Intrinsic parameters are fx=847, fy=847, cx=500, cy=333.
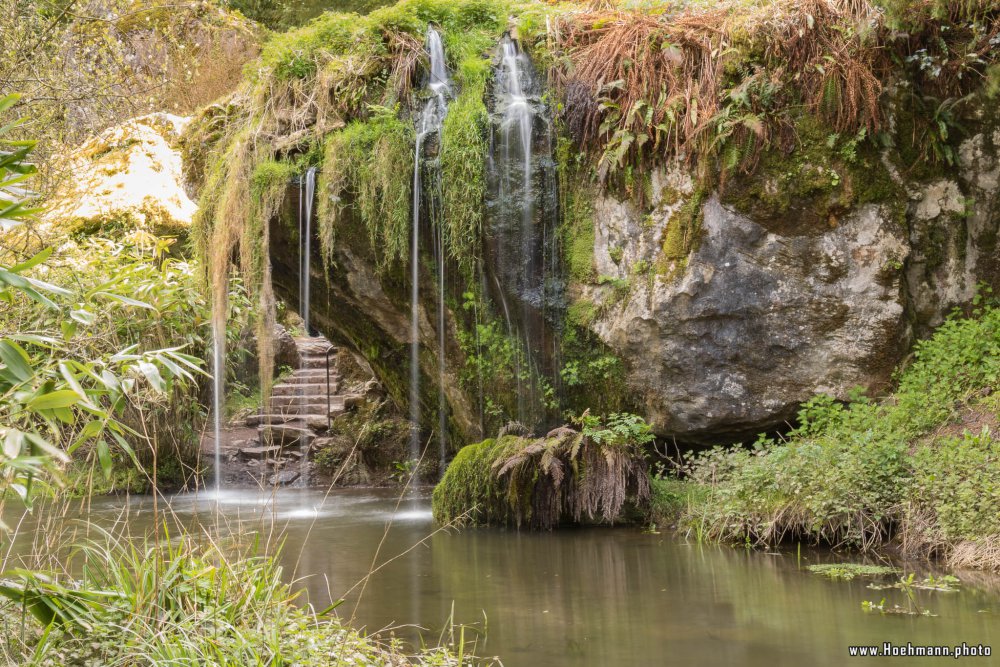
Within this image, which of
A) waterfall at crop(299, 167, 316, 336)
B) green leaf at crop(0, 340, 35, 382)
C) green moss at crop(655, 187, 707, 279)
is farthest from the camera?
waterfall at crop(299, 167, 316, 336)

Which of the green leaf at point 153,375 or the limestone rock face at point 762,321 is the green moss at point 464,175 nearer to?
the limestone rock face at point 762,321

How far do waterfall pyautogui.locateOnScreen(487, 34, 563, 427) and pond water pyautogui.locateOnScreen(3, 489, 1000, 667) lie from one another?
80.0 inches

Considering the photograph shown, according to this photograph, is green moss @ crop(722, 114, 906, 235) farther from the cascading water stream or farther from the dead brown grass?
the cascading water stream

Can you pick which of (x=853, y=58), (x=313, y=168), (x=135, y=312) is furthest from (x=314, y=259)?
(x=853, y=58)

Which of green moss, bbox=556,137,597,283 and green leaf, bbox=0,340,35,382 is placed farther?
green moss, bbox=556,137,597,283

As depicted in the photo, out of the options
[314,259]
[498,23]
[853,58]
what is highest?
[498,23]

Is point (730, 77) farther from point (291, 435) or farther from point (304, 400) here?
point (304, 400)

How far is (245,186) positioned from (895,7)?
6745mm

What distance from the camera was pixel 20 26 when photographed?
5.65 metres

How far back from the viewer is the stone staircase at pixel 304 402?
13.2 meters

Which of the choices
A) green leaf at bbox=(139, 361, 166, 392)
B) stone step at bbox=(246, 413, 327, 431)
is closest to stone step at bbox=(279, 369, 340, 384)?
stone step at bbox=(246, 413, 327, 431)

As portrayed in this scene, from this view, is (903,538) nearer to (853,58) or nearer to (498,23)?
(853,58)

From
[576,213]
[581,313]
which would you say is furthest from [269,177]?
[581,313]

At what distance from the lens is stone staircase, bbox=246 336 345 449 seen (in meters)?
13.2
